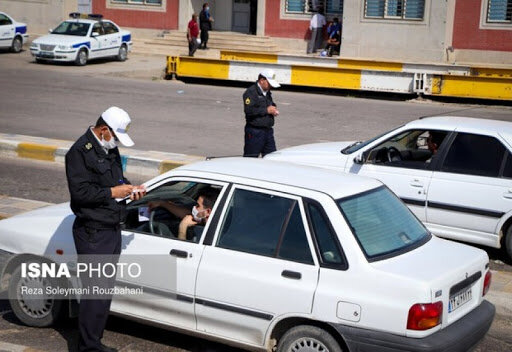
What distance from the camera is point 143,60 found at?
32375 mm

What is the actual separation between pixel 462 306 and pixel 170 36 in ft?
100

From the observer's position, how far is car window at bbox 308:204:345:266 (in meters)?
5.83

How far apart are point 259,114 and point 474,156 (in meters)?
3.32

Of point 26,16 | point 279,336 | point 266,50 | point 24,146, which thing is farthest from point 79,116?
point 26,16

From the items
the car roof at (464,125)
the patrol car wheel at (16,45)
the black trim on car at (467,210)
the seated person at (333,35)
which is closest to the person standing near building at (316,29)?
the seated person at (333,35)

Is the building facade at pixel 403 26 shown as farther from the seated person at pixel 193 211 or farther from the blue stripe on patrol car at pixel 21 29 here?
the seated person at pixel 193 211

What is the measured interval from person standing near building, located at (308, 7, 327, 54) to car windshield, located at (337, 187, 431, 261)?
27.1 m

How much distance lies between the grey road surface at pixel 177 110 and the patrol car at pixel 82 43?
80cm

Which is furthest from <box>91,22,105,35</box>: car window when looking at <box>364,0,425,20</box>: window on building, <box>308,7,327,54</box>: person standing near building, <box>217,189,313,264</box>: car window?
<box>217,189,313,264</box>: car window

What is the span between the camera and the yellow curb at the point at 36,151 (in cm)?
1405

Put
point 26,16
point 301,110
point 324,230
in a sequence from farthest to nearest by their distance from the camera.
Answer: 1. point 26,16
2. point 301,110
3. point 324,230

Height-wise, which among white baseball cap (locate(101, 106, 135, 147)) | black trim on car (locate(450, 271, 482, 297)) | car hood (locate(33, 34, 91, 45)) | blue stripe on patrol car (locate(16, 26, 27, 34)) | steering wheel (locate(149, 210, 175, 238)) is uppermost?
white baseball cap (locate(101, 106, 135, 147))

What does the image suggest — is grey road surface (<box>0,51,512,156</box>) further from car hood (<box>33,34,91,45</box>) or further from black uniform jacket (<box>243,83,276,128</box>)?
black uniform jacket (<box>243,83,276,128</box>)

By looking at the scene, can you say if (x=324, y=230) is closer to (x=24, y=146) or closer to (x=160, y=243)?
(x=160, y=243)
